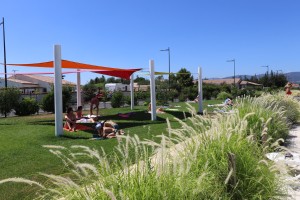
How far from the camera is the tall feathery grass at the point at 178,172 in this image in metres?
2.15

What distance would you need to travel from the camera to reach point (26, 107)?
18.9 metres

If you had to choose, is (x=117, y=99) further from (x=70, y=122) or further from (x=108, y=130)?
(x=108, y=130)

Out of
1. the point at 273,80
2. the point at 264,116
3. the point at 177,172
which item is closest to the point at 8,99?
the point at 264,116

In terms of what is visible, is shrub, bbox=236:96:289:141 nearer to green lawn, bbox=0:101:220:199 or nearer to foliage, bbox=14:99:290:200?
green lawn, bbox=0:101:220:199

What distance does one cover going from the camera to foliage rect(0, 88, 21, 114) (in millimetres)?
18172

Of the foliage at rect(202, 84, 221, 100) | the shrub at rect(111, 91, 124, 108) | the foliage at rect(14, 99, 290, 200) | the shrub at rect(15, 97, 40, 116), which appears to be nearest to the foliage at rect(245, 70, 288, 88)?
the foliage at rect(202, 84, 221, 100)

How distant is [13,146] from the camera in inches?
299

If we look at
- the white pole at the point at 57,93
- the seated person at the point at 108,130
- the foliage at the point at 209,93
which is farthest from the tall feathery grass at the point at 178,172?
the foliage at the point at 209,93

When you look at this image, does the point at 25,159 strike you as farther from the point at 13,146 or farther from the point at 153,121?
the point at 153,121

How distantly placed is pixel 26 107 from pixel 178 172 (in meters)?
17.8

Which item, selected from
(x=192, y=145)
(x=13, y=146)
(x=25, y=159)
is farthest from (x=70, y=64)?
(x=192, y=145)

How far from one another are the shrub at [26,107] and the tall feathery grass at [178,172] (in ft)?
54.5

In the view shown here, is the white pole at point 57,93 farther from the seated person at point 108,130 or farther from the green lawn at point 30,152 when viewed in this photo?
the seated person at point 108,130

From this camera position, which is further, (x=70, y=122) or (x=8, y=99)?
(x=8, y=99)
